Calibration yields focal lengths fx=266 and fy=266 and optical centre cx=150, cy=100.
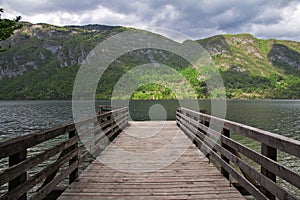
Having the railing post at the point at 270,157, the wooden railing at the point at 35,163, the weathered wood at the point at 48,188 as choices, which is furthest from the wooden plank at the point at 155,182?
the railing post at the point at 270,157

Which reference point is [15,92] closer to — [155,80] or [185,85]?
[155,80]

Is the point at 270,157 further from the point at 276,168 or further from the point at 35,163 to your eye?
the point at 35,163

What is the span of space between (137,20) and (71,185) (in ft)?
92.5

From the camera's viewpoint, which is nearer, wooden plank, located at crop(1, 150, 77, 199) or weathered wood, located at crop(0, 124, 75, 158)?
weathered wood, located at crop(0, 124, 75, 158)

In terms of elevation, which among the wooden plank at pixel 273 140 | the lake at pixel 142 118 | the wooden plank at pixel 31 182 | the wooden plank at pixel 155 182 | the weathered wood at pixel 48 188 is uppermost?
the wooden plank at pixel 273 140

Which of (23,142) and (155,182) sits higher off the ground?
(23,142)

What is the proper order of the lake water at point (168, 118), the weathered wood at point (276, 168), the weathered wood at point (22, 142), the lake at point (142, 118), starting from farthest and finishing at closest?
the lake at point (142, 118)
the lake water at point (168, 118)
the weathered wood at point (22, 142)
the weathered wood at point (276, 168)

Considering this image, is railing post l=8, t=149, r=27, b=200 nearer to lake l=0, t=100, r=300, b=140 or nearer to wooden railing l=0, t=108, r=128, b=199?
wooden railing l=0, t=108, r=128, b=199

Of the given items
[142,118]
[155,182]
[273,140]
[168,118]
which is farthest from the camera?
[142,118]

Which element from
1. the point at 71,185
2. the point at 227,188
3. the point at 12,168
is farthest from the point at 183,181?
the point at 12,168

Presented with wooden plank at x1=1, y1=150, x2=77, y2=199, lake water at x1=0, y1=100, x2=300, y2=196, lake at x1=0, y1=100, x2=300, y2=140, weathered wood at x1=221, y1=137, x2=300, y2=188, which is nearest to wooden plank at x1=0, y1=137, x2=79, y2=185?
wooden plank at x1=1, y1=150, x2=77, y2=199

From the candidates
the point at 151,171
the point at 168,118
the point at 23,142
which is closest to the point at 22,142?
the point at 23,142

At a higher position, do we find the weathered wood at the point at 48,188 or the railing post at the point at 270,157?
the railing post at the point at 270,157

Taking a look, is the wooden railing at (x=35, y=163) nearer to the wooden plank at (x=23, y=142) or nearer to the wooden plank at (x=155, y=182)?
the wooden plank at (x=23, y=142)
